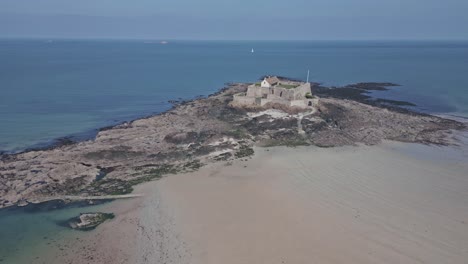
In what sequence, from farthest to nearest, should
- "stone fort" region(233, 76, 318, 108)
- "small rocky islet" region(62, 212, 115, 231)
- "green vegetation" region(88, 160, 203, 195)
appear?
"stone fort" region(233, 76, 318, 108) < "green vegetation" region(88, 160, 203, 195) < "small rocky islet" region(62, 212, 115, 231)

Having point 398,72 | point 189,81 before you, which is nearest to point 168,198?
point 189,81

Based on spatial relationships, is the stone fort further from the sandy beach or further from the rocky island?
Result: the sandy beach

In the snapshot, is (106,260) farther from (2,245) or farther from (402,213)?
(402,213)

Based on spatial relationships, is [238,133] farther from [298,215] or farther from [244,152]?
[298,215]

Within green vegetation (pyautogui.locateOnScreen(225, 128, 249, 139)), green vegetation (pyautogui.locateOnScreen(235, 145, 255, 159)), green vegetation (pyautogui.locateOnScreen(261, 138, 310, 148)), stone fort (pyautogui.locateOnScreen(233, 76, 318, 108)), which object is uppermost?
stone fort (pyautogui.locateOnScreen(233, 76, 318, 108))

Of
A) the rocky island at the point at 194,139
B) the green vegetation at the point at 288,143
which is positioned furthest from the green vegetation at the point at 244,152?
the green vegetation at the point at 288,143

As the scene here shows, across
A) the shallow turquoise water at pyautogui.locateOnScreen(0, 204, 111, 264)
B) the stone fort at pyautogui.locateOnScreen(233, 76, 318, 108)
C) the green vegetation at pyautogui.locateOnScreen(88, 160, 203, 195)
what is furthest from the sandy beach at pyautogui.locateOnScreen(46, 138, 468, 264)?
the stone fort at pyautogui.locateOnScreen(233, 76, 318, 108)
